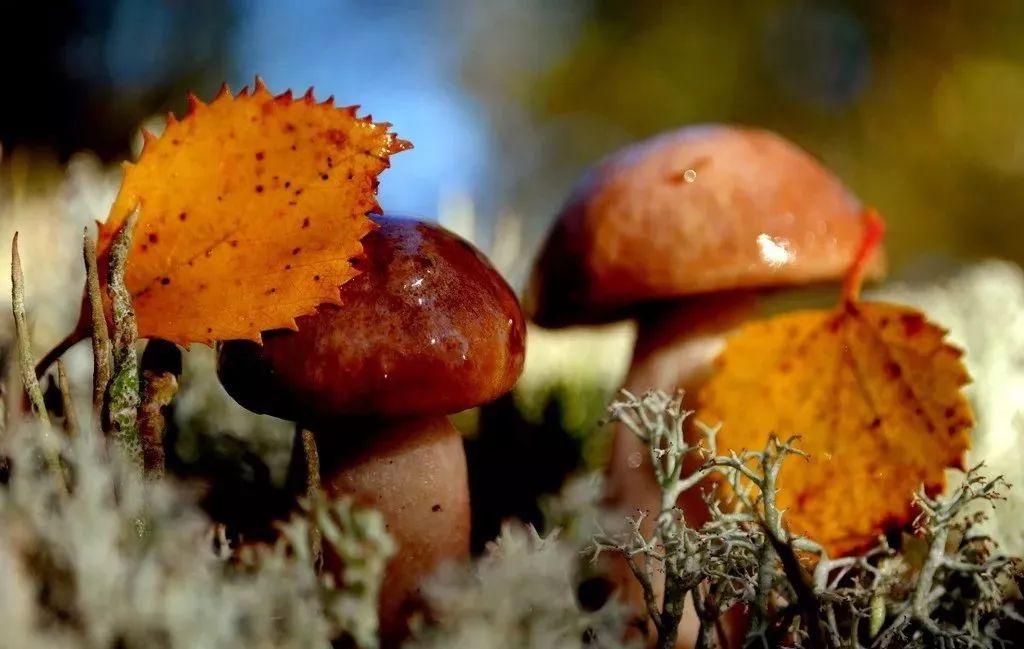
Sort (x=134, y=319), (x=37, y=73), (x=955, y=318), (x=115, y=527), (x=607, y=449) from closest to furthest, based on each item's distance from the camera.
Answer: (x=115, y=527) < (x=134, y=319) < (x=607, y=449) < (x=955, y=318) < (x=37, y=73)

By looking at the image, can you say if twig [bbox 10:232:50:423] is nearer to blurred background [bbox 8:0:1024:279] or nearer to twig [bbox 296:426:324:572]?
twig [bbox 296:426:324:572]

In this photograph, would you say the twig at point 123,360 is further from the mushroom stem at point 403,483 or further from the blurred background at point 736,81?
the blurred background at point 736,81

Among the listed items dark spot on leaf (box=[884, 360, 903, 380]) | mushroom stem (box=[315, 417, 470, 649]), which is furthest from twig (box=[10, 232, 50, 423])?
dark spot on leaf (box=[884, 360, 903, 380])

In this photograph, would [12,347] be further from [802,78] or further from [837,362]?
[802,78]

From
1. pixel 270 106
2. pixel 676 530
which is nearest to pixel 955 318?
pixel 676 530

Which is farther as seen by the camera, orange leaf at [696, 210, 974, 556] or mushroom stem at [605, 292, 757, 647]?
mushroom stem at [605, 292, 757, 647]

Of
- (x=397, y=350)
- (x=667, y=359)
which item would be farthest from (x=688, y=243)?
(x=397, y=350)

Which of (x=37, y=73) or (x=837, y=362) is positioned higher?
(x=37, y=73)
